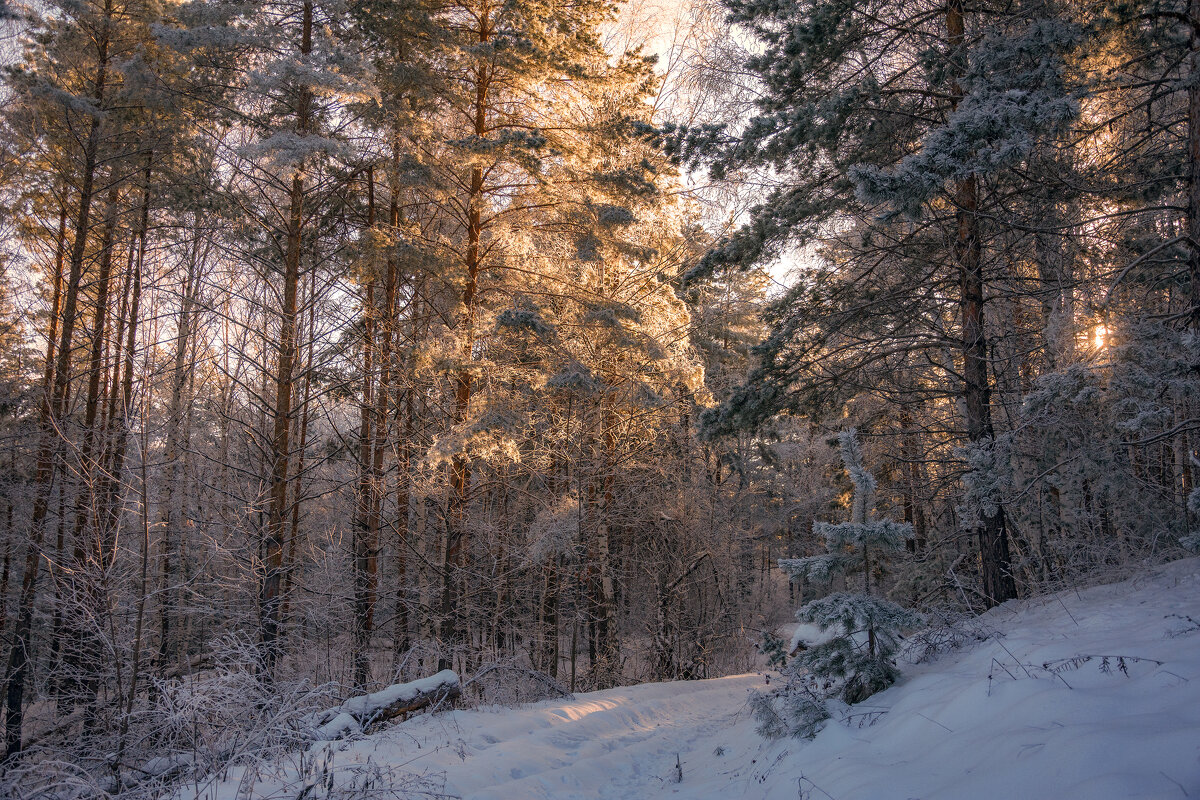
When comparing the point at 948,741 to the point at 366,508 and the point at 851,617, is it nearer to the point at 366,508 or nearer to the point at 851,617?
the point at 851,617

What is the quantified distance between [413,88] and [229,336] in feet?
41.6

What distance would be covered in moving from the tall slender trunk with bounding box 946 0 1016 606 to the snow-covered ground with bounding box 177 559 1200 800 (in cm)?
71

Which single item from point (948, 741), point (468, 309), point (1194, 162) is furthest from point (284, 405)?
point (1194, 162)

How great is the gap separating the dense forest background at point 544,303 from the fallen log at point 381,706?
0.50 m

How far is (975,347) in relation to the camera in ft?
23.9

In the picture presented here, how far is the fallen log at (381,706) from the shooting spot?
5664 mm

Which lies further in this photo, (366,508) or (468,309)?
(366,508)

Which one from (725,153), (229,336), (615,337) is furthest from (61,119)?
(725,153)

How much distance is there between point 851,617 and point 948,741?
1148 mm

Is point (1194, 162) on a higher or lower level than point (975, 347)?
higher

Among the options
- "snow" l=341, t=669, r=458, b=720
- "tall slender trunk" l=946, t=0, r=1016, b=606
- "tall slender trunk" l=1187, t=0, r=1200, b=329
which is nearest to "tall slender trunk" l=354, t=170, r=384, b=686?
"snow" l=341, t=669, r=458, b=720

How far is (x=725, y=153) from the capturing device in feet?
24.7

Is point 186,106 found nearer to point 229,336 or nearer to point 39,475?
point 39,475

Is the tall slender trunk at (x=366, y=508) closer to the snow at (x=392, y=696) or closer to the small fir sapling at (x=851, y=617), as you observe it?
the snow at (x=392, y=696)
